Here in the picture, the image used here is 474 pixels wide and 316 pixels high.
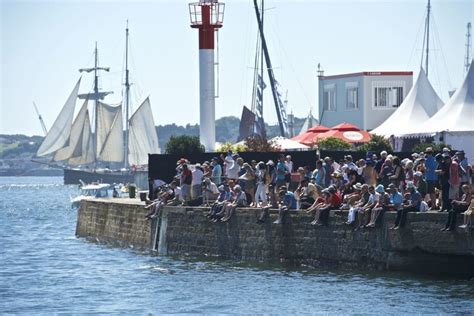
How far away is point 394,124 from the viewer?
54.2m

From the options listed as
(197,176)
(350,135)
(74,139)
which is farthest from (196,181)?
(74,139)

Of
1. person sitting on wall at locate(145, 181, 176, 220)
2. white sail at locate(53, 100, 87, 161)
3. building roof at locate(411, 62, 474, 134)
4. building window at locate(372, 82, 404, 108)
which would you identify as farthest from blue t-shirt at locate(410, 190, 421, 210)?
white sail at locate(53, 100, 87, 161)

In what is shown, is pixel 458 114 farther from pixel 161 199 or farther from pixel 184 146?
pixel 161 199

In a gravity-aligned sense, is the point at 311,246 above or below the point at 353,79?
below

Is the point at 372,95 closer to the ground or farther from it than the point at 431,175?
farther from it

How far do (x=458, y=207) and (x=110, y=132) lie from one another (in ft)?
370

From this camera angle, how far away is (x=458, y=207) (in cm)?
2962

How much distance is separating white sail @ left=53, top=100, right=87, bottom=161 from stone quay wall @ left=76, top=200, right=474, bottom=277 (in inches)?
3989

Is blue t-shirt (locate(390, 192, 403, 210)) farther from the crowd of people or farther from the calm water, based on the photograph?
the calm water

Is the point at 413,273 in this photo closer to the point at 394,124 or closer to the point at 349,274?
the point at 349,274

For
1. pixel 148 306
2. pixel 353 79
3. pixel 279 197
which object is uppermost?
pixel 353 79

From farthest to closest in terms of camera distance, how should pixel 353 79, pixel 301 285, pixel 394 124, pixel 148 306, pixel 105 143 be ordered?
pixel 105 143, pixel 353 79, pixel 394 124, pixel 301 285, pixel 148 306

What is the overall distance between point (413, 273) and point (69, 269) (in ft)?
37.2

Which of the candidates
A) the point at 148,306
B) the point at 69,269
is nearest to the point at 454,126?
the point at 69,269
